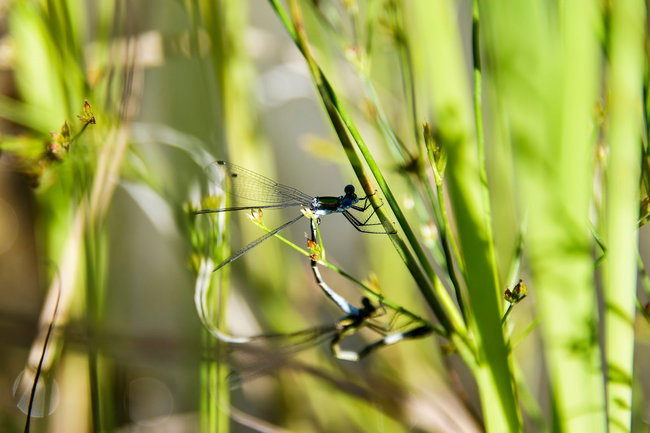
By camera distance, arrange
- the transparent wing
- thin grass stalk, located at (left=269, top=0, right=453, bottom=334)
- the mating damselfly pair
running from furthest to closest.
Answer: the transparent wing, the mating damselfly pair, thin grass stalk, located at (left=269, top=0, right=453, bottom=334)

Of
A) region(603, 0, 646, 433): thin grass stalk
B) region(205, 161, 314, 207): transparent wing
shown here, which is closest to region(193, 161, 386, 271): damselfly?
region(205, 161, 314, 207): transparent wing

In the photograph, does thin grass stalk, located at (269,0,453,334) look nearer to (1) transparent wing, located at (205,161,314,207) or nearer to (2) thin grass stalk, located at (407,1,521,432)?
(2) thin grass stalk, located at (407,1,521,432)

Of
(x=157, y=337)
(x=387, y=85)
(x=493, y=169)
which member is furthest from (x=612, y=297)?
(x=157, y=337)

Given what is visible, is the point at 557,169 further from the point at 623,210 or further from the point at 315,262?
the point at 315,262

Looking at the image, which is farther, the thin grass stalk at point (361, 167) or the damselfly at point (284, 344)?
the damselfly at point (284, 344)

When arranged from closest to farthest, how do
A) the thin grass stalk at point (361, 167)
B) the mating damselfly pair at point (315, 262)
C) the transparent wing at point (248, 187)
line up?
the thin grass stalk at point (361, 167) → the mating damselfly pair at point (315, 262) → the transparent wing at point (248, 187)

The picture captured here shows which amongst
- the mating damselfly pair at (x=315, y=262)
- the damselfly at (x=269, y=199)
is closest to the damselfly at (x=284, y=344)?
the mating damselfly pair at (x=315, y=262)

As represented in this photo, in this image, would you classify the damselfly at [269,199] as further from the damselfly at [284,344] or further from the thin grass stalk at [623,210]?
the thin grass stalk at [623,210]
